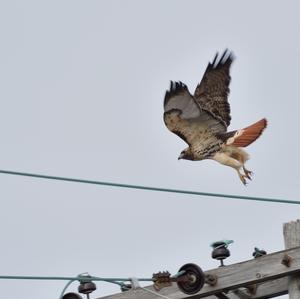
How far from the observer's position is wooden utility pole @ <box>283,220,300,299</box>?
8.35m

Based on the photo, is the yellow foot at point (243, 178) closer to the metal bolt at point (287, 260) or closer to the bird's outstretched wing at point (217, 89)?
the bird's outstretched wing at point (217, 89)

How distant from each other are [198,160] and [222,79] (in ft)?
2.97

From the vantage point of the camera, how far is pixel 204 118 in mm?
10656

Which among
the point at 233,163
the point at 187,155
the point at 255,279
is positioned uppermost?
the point at 187,155

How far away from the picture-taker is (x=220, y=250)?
888cm

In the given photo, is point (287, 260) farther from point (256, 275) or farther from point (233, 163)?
point (233, 163)

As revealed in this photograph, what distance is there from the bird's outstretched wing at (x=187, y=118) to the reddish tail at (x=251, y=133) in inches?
25.2

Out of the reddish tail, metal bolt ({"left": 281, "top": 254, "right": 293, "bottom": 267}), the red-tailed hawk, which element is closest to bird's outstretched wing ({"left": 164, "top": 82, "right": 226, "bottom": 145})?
the red-tailed hawk

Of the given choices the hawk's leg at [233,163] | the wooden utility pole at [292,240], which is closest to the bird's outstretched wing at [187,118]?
the hawk's leg at [233,163]

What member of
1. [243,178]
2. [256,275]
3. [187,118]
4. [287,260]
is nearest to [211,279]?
[256,275]

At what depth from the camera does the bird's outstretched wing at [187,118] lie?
10.6 m

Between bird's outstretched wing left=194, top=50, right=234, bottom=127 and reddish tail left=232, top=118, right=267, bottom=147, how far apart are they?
25.9 inches

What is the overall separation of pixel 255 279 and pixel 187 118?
2.53 metres

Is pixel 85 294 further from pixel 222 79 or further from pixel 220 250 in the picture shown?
pixel 222 79
